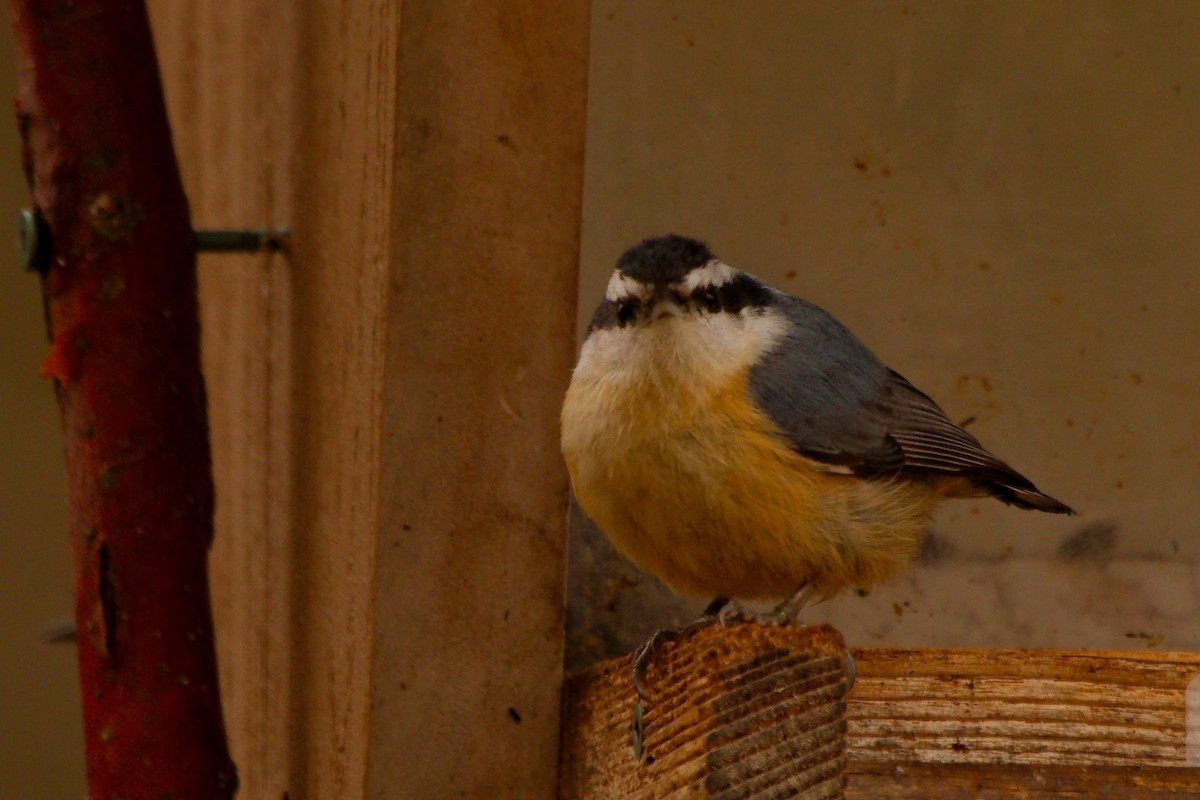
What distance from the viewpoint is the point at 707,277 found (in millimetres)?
2227

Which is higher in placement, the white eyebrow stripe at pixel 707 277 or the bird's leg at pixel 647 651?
the white eyebrow stripe at pixel 707 277

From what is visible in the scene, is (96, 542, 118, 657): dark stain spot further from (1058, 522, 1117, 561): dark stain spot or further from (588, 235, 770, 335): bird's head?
(1058, 522, 1117, 561): dark stain spot

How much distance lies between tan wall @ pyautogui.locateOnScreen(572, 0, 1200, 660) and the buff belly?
309 mm

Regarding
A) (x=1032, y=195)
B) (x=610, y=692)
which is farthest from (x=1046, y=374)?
(x=610, y=692)

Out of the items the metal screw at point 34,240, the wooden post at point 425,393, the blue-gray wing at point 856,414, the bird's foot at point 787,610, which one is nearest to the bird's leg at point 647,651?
the bird's foot at point 787,610

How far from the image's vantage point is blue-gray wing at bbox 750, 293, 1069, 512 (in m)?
2.24

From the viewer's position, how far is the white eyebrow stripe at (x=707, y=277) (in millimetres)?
2182

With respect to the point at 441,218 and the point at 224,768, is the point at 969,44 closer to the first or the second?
the point at 441,218

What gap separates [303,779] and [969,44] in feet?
5.08

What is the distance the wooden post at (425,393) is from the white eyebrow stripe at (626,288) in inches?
3.2

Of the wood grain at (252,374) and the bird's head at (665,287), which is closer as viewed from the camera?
the bird's head at (665,287)

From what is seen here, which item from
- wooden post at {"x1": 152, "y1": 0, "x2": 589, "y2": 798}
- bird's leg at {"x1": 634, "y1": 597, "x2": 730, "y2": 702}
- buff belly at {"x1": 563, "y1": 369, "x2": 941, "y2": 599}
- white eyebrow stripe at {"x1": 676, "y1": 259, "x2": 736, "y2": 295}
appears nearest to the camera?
bird's leg at {"x1": 634, "y1": 597, "x2": 730, "y2": 702}

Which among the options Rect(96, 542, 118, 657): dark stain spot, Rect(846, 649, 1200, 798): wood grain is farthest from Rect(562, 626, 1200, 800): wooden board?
Rect(96, 542, 118, 657): dark stain spot

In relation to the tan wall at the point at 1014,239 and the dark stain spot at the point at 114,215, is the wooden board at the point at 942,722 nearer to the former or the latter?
the tan wall at the point at 1014,239
